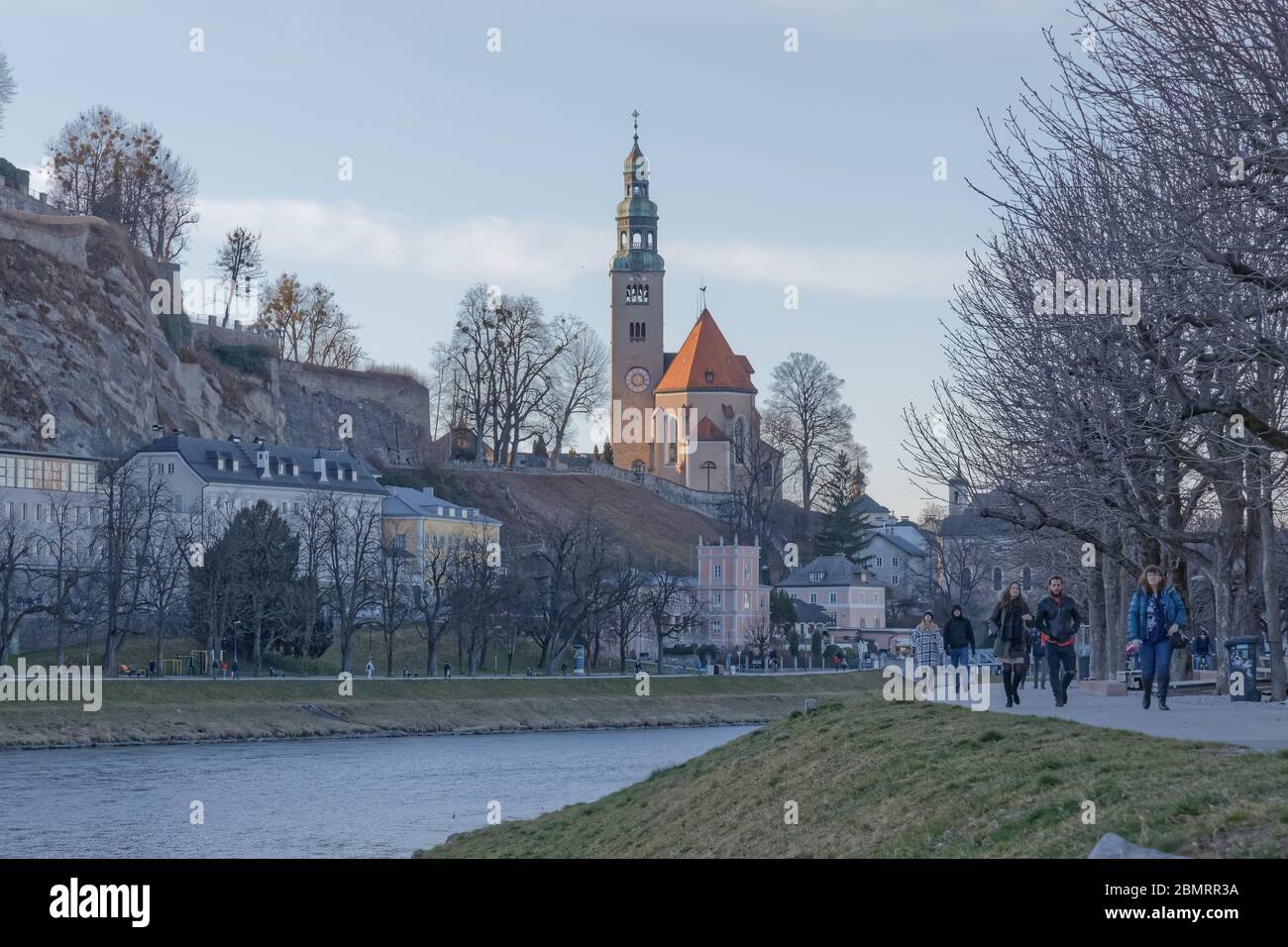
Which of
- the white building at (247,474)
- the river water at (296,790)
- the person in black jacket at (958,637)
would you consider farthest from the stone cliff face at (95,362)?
the person in black jacket at (958,637)

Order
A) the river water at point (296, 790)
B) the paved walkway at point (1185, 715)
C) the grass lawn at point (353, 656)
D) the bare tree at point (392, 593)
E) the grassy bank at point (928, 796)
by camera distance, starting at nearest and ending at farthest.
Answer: the grassy bank at point (928, 796)
the paved walkway at point (1185, 715)
the river water at point (296, 790)
the grass lawn at point (353, 656)
the bare tree at point (392, 593)

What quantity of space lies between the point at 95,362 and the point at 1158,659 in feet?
269

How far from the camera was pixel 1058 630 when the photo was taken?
2573 centimetres

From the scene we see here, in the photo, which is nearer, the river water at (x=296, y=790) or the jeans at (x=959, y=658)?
the jeans at (x=959, y=658)

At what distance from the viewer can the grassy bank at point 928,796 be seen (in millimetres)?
13477

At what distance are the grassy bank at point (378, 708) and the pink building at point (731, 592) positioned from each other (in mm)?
28293

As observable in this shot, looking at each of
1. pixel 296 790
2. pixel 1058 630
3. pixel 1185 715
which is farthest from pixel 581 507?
pixel 1185 715

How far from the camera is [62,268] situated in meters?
100

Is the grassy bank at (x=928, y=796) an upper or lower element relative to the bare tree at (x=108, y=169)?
lower

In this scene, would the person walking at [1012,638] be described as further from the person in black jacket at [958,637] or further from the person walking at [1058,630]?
the person in black jacket at [958,637]

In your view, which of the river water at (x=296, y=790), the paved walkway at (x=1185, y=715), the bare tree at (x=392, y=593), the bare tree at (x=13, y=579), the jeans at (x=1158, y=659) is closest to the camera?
the paved walkway at (x=1185, y=715)

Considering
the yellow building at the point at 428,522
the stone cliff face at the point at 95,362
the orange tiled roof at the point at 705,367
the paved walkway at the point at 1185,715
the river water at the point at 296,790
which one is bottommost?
→ the river water at the point at 296,790

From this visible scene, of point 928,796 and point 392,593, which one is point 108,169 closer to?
point 392,593

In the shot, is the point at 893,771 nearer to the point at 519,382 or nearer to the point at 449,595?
the point at 449,595
